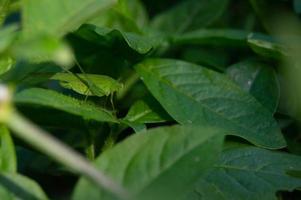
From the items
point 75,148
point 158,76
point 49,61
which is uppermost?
point 49,61

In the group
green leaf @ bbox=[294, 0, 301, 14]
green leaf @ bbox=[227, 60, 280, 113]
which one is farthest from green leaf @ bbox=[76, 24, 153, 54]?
green leaf @ bbox=[294, 0, 301, 14]

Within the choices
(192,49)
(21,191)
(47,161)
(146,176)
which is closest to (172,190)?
(146,176)

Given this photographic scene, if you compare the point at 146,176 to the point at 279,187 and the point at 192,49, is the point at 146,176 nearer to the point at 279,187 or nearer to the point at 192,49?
the point at 279,187

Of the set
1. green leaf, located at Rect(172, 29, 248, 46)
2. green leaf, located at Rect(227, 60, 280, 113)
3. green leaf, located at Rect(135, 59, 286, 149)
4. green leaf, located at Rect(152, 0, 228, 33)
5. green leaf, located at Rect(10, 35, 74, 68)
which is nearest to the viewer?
green leaf, located at Rect(10, 35, 74, 68)

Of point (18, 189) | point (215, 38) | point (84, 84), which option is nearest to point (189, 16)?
point (215, 38)

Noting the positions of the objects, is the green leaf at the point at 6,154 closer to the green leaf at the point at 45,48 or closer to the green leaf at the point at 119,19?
→ the green leaf at the point at 45,48

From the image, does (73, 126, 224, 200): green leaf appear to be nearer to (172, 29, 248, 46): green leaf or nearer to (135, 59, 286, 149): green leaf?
(135, 59, 286, 149): green leaf

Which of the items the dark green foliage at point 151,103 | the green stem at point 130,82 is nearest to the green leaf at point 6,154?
the dark green foliage at point 151,103

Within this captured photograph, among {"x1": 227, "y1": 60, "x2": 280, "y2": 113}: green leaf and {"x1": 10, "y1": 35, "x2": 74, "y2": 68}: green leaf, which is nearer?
{"x1": 10, "y1": 35, "x2": 74, "y2": 68}: green leaf
